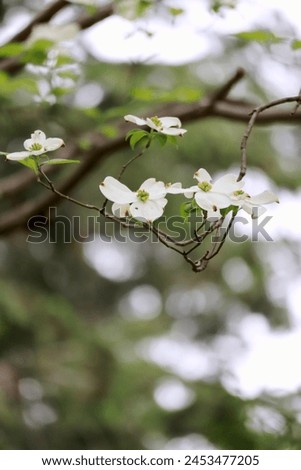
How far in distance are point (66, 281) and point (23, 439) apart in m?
1.24

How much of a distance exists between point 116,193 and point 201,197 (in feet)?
0.33

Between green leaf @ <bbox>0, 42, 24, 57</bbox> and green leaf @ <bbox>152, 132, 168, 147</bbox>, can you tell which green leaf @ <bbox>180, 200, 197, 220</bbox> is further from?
green leaf @ <bbox>0, 42, 24, 57</bbox>

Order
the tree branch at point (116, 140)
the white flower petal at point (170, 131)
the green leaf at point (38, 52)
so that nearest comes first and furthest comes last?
the white flower petal at point (170, 131), the green leaf at point (38, 52), the tree branch at point (116, 140)

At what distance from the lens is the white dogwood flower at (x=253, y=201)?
31.2 inches

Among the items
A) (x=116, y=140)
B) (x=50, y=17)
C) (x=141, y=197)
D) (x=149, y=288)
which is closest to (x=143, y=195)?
(x=141, y=197)

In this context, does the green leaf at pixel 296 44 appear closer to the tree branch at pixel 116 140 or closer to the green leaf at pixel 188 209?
the tree branch at pixel 116 140

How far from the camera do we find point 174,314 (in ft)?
13.8

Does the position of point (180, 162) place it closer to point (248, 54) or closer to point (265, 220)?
point (248, 54)

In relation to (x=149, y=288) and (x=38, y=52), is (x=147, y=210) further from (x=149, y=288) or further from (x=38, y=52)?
(x=149, y=288)

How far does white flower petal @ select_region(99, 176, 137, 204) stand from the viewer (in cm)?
79

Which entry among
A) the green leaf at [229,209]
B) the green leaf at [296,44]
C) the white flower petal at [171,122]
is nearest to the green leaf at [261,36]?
the green leaf at [296,44]

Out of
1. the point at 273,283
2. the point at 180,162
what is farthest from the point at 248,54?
the point at 273,283

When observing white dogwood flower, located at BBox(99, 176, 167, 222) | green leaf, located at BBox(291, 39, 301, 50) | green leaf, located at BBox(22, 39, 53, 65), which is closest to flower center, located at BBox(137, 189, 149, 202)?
white dogwood flower, located at BBox(99, 176, 167, 222)

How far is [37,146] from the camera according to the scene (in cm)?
86
